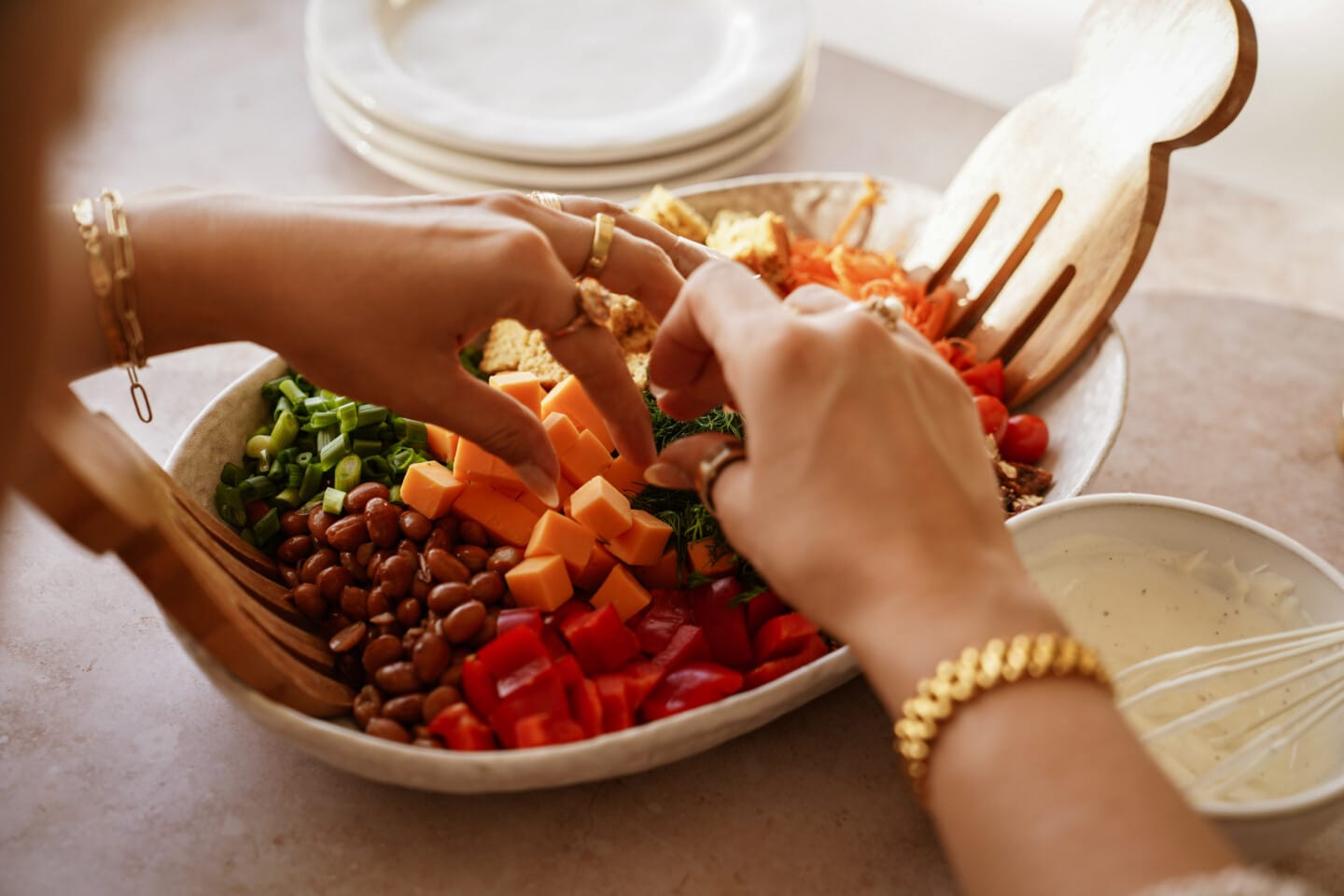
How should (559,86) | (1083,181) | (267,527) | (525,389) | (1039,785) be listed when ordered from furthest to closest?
1. (559,86)
2. (1083,181)
3. (525,389)
4. (267,527)
5. (1039,785)

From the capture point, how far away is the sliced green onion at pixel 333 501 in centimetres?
114

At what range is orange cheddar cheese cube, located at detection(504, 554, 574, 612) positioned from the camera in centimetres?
104

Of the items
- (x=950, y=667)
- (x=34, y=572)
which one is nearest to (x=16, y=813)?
(x=34, y=572)

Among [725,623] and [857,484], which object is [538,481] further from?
[857,484]

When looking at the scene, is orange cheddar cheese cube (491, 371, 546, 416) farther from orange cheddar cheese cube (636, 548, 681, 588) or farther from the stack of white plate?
the stack of white plate

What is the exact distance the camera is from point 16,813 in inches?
38.7

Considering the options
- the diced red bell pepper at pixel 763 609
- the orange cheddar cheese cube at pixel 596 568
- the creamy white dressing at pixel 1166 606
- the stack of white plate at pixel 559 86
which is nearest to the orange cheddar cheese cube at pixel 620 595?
the orange cheddar cheese cube at pixel 596 568

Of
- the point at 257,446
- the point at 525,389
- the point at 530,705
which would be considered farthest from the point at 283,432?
the point at 530,705

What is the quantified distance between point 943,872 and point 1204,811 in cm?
28

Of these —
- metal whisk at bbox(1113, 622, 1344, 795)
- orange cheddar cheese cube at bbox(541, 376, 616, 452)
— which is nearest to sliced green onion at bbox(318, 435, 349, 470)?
orange cheddar cheese cube at bbox(541, 376, 616, 452)

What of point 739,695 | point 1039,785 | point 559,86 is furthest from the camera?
point 559,86

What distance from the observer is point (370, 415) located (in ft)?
4.02

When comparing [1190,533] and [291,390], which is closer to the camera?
[1190,533]

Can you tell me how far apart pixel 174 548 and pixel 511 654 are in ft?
1.08
